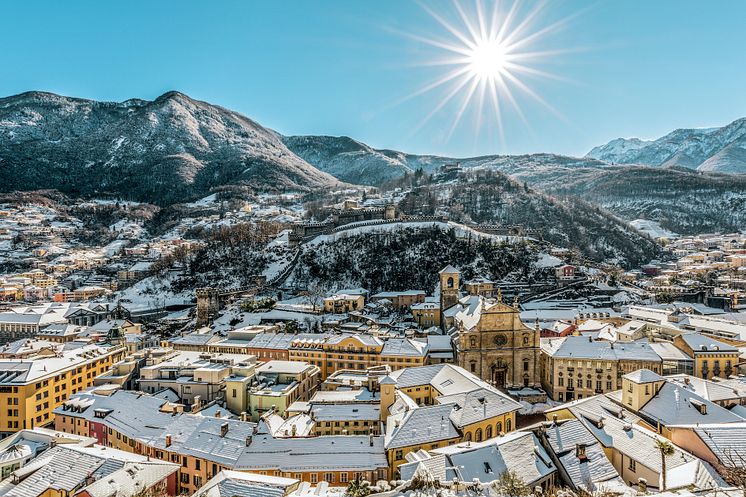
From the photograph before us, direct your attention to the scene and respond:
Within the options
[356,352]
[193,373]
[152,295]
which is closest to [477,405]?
[356,352]

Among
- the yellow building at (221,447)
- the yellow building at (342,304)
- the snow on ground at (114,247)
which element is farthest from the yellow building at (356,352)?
the snow on ground at (114,247)

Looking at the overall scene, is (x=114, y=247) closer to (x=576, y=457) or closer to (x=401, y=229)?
(x=401, y=229)

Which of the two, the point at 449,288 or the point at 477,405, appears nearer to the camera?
the point at 477,405

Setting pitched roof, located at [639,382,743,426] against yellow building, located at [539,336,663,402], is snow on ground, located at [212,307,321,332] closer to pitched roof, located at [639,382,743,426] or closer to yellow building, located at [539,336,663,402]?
yellow building, located at [539,336,663,402]

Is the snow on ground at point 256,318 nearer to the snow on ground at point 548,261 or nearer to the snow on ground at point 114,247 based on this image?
the snow on ground at point 548,261

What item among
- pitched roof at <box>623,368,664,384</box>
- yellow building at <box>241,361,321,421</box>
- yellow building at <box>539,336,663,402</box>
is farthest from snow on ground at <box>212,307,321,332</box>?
pitched roof at <box>623,368,664,384</box>

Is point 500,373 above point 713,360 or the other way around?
the other way around
